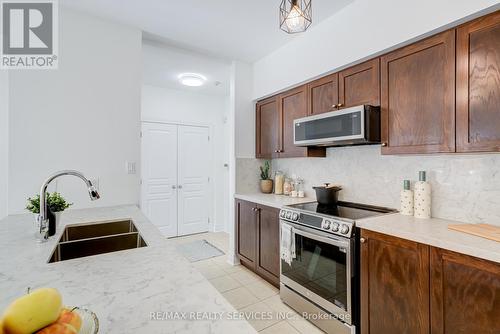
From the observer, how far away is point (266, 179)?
3285 millimetres

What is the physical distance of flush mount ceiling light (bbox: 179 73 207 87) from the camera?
3660 mm

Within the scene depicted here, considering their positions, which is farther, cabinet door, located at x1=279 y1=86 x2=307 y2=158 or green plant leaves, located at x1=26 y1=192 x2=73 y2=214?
cabinet door, located at x1=279 y1=86 x2=307 y2=158

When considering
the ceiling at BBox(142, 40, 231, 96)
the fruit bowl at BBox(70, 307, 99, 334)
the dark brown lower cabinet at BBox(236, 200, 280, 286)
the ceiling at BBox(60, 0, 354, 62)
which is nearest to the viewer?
the fruit bowl at BBox(70, 307, 99, 334)

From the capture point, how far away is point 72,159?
215cm

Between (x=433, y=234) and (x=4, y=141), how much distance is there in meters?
3.19

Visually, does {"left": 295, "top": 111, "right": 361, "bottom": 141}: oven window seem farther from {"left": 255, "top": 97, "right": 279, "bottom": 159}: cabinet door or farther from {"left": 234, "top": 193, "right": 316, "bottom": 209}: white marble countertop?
{"left": 234, "top": 193, "right": 316, "bottom": 209}: white marble countertop

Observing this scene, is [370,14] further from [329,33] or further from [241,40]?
[241,40]

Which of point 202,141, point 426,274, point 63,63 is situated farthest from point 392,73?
point 202,141

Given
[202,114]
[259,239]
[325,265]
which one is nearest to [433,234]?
[325,265]

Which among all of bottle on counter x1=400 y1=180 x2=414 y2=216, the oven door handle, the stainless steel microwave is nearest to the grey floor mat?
the oven door handle

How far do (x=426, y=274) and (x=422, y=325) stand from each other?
294mm

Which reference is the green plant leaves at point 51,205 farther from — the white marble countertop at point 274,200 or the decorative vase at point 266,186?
the decorative vase at point 266,186

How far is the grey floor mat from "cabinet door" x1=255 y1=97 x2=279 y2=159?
164 cm

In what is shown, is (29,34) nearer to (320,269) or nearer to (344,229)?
(344,229)
